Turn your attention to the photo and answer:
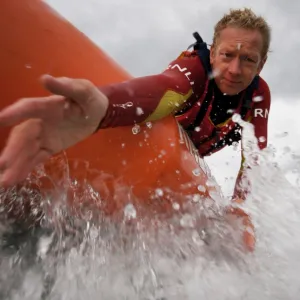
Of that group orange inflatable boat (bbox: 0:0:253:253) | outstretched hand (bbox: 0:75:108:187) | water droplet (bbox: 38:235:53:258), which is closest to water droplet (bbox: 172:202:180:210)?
orange inflatable boat (bbox: 0:0:253:253)

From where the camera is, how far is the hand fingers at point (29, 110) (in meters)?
0.97

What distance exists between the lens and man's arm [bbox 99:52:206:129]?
4.42 feet

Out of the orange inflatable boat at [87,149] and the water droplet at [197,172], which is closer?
the orange inflatable boat at [87,149]

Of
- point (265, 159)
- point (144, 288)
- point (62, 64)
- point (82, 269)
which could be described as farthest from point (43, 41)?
point (265, 159)

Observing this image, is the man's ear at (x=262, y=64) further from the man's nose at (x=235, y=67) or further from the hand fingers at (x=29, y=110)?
the hand fingers at (x=29, y=110)

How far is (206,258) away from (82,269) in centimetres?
41

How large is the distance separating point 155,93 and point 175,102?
153mm

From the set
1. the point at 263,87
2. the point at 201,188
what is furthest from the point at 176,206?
the point at 263,87

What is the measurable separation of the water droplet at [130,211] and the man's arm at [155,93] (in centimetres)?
28

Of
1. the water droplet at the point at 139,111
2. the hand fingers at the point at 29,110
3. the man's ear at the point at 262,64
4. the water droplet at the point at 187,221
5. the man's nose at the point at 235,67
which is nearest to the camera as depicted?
the hand fingers at the point at 29,110

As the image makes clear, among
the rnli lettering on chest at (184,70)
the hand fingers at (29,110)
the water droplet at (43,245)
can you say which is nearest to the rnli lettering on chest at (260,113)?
the rnli lettering on chest at (184,70)

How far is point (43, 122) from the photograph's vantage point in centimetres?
106

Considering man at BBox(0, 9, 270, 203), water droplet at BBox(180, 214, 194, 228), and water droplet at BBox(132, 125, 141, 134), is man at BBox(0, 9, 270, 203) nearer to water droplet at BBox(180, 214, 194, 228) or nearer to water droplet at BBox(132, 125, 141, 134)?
water droplet at BBox(132, 125, 141, 134)

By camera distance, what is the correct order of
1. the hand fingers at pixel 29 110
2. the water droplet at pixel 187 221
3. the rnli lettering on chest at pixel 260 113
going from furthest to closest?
the rnli lettering on chest at pixel 260 113 → the water droplet at pixel 187 221 → the hand fingers at pixel 29 110
